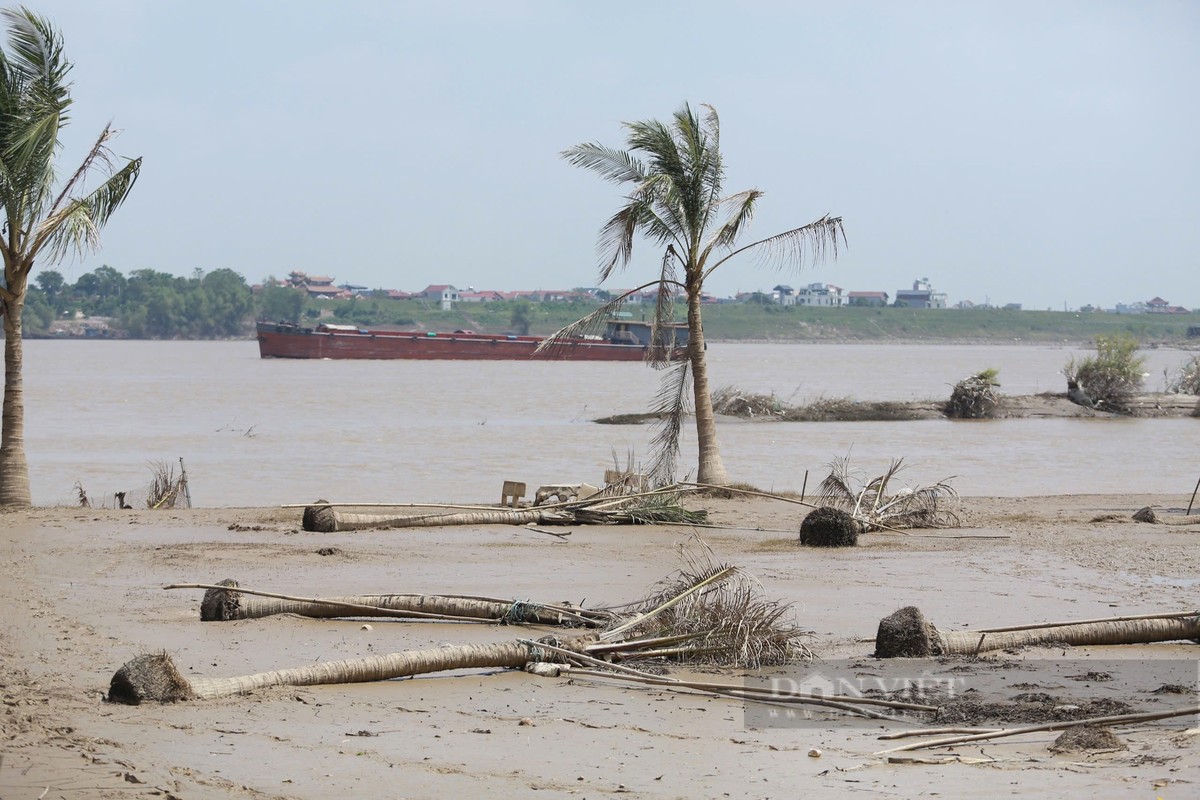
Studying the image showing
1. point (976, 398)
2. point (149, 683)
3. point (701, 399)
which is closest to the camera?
point (149, 683)

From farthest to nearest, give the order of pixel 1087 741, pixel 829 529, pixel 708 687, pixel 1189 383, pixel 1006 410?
pixel 1189 383, pixel 1006 410, pixel 829 529, pixel 708 687, pixel 1087 741

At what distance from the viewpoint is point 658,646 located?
7812 mm

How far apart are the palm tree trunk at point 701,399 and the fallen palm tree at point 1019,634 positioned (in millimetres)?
10038

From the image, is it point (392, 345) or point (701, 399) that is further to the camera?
point (392, 345)

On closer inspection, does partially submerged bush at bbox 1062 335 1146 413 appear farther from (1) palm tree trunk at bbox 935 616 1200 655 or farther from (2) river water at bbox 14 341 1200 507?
(1) palm tree trunk at bbox 935 616 1200 655

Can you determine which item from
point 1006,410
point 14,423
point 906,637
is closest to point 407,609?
point 906,637

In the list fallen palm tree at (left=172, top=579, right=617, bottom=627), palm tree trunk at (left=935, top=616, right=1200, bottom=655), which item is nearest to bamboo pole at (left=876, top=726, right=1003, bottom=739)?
palm tree trunk at (left=935, top=616, right=1200, bottom=655)

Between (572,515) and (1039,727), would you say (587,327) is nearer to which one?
(572,515)

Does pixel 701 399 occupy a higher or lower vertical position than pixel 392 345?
lower

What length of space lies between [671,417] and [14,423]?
8410 mm

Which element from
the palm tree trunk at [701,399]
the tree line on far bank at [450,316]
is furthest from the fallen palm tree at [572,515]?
the tree line on far bank at [450,316]

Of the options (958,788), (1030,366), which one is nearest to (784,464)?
(958,788)

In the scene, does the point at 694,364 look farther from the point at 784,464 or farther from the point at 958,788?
the point at 958,788

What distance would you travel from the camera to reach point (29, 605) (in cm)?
928
